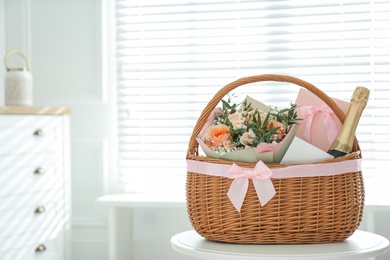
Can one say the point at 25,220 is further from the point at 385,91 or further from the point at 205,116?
the point at 385,91

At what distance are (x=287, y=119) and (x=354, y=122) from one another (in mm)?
182

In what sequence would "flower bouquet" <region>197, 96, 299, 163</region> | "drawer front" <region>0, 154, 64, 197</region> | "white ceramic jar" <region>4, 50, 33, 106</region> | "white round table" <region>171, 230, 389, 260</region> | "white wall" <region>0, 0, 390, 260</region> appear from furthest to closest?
"white wall" <region>0, 0, 390, 260</region>
"white ceramic jar" <region>4, 50, 33, 106</region>
"drawer front" <region>0, 154, 64, 197</region>
"flower bouquet" <region>197, 96, 299, 163</region>
"white round table" <region>171, 230, 389, 260</region>

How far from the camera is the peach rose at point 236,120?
1789mm

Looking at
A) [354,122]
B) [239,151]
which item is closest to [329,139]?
[354,122]

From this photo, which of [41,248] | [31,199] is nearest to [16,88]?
[31,199]

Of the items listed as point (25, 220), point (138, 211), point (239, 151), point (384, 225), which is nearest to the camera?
point (239, 151)

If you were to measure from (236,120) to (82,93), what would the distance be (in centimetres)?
205

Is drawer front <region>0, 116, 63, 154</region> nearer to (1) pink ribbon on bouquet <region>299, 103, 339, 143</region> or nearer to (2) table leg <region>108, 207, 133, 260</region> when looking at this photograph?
(2) table leg <region>108, 207, 133, 260</region>

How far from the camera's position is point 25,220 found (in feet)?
9.94

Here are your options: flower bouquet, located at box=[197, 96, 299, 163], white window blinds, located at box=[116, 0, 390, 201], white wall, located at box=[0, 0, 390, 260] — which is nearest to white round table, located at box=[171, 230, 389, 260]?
flower bouquet, located at box=[197, 96, 299, 163]

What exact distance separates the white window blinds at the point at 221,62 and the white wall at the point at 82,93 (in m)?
0.12

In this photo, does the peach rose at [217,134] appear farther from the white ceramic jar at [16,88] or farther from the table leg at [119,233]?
the white ceramic jar at [16,88]

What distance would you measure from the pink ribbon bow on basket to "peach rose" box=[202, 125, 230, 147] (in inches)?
3.5

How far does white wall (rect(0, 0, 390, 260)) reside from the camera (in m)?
3.62
